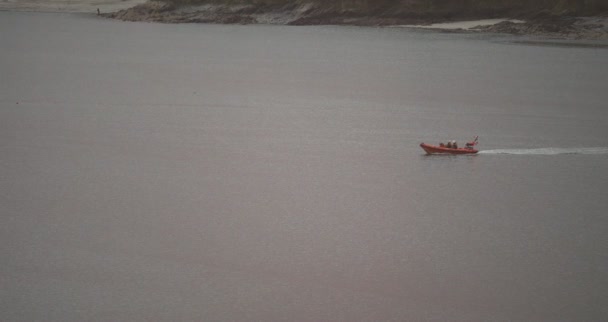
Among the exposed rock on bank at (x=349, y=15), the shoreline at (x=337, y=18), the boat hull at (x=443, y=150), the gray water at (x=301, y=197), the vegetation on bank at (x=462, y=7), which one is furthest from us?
the vegetation on bank at (x=462, y=7)

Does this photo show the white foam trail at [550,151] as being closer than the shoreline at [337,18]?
Yes

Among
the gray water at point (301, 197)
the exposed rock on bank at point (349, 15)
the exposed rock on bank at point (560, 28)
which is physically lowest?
the gray water at point (301, 197)

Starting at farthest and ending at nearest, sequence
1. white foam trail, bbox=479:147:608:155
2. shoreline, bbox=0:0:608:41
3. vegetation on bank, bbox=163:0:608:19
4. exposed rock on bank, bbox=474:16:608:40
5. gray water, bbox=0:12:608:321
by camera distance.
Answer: vegetation on bank, bbox=163:0:608:19 → shoreline, bbox=0:0:608:41 → exposed rock on bank, bbox=474:16:608:40 → white foam trail, bbox=479:147:608:155 → gray water, bbox=0:12:608:321

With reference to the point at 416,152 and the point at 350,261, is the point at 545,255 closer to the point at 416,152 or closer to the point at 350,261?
the point at 350,261

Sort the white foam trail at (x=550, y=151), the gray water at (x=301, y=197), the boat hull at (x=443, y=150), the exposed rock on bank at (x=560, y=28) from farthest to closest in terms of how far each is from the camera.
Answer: the exposed rock on bank at (x=560, y=28) < the white foam trail at (x=550, y=151) < the boat hull at (x=443, y=150) < the gray water at (x=301, y=197)

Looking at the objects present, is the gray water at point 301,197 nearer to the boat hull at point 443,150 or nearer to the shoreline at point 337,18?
the boat hull at point 443,150

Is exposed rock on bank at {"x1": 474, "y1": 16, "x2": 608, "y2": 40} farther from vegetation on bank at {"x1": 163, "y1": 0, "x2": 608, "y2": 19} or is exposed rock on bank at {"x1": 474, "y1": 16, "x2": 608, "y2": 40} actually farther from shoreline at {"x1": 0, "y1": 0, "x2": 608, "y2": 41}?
vegetation on bank at {"x1": 163, "y1": 0, "x2": 608, "y2": 19}

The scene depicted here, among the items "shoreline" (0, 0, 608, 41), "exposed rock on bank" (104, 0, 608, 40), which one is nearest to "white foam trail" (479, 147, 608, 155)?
"shoreline" (0, 0, 608, 41)

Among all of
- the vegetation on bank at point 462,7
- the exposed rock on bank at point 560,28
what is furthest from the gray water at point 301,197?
the vegetation on bank at point 462,7

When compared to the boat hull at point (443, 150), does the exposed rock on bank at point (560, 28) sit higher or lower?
higher

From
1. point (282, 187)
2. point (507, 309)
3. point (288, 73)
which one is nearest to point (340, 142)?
point (282, 187)
